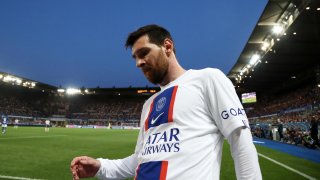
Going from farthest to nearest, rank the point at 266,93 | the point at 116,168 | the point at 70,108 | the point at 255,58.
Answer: the point at 70,108
the point at 266,93
the point at 255,58
the point at 116,168

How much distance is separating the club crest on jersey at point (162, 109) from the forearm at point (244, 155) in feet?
1.43

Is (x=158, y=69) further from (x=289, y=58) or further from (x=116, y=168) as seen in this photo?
(x=289, y=58)

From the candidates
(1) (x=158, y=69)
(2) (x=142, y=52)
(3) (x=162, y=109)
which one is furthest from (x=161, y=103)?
(2) (x=142, y=52)

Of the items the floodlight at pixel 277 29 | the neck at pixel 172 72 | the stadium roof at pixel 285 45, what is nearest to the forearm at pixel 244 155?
the neck at pixel 172 72

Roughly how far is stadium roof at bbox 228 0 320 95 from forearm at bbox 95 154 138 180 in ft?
62.4

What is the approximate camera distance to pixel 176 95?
199 cm

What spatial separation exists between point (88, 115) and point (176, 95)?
308ft

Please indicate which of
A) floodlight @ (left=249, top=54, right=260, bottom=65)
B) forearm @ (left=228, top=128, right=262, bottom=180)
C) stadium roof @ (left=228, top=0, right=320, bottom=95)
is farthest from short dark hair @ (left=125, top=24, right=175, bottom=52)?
floodlight @ (left=249, top=54, right=260, bottom=65)

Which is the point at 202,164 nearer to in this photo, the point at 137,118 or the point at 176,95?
the point at 176,95

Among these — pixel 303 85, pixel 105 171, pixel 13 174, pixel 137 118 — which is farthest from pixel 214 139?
pixel 137 118

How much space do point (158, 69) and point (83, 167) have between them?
0.98m

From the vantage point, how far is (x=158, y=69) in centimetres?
213

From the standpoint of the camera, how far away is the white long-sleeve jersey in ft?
5.67

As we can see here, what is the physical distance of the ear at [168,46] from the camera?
2.19 meters
